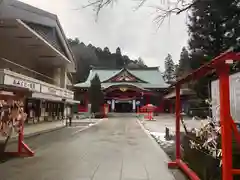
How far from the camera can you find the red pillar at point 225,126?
3.62 meters

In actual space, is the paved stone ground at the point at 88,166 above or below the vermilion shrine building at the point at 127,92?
below

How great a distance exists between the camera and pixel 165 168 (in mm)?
7203

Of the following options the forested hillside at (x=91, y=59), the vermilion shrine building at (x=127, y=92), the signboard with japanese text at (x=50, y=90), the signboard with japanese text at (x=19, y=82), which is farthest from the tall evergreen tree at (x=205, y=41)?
the forested hillside at (x=91, y=59)

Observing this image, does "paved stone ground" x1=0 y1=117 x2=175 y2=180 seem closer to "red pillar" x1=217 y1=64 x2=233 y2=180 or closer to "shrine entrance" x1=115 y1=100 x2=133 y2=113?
"red pillar" x1=217 y1=64 x2=233 y2=180

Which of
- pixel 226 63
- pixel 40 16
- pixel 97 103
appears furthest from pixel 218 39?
pixel 97 103

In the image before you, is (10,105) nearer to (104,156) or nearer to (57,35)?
(104,156)

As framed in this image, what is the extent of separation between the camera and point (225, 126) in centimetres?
371

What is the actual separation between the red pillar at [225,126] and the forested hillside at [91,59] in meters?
62.1

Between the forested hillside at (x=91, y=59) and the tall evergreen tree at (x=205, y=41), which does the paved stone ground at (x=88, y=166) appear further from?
the forested hillside at (x=91, y=59)

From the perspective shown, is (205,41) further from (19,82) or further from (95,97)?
(95,97)

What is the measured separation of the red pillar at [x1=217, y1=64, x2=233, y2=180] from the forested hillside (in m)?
62.1

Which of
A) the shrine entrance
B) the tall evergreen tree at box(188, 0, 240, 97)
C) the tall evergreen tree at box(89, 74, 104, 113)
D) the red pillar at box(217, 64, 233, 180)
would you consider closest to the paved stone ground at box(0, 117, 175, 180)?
the red pillar at box(217, 64, 233, 180)

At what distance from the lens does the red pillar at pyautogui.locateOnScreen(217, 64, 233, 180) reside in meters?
3.62

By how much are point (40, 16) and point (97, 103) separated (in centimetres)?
2208
